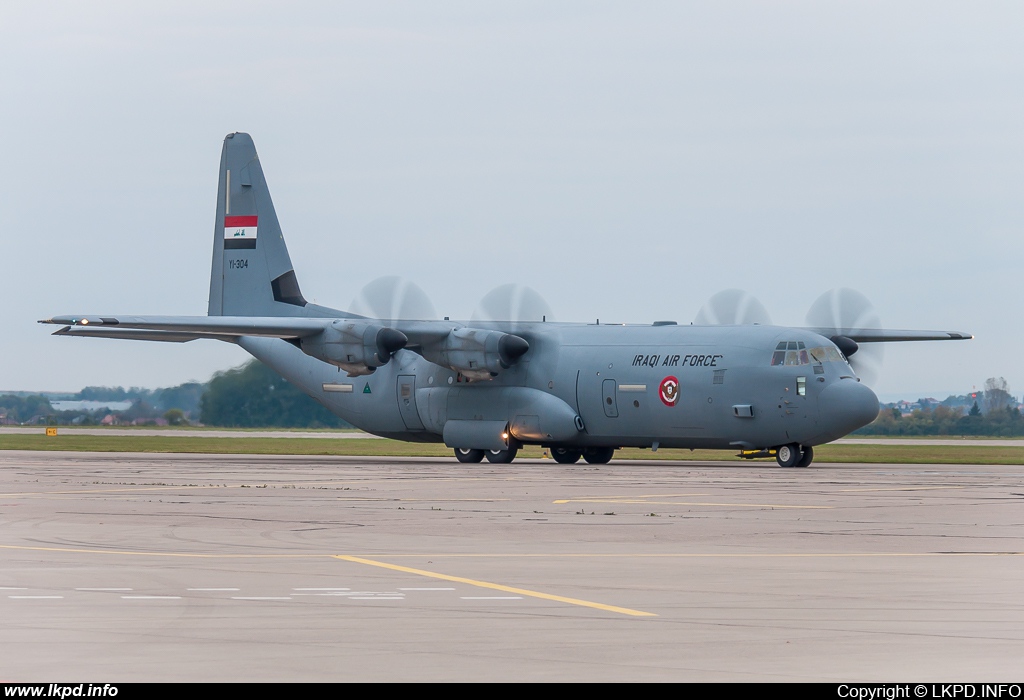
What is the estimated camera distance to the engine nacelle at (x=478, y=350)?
38.6 meters

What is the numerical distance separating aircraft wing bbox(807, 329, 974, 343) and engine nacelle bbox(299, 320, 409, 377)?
1278cm

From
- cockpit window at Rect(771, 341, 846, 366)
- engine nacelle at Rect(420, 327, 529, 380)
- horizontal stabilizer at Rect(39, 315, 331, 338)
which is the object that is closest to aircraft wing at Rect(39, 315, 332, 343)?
horizontal stabilizer at Rect(39, 315, 331, 338)

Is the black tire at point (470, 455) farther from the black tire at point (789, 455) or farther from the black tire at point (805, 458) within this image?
the black tire at point (805, 458)

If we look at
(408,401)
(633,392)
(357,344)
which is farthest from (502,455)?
(357,344)

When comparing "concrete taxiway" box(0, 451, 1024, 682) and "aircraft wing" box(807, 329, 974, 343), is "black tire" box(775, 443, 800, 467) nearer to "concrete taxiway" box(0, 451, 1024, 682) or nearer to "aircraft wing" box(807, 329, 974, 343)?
"aircraft wing" box(807, 329, 974, 343)

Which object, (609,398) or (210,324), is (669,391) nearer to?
(609,398)

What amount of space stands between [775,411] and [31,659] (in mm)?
28694

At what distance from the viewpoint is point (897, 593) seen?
1098cm

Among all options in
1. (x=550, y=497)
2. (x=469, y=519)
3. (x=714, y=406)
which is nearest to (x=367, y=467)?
(x=714, y=406)

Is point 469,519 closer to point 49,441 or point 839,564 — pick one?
point 839,564

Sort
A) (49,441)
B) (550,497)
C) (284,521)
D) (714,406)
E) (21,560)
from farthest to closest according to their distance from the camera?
(49,441), (714,406), (550,497), (284,521), (21,560)

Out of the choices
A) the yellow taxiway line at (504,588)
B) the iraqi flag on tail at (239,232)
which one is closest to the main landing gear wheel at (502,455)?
the iraqi flag on tail at (239,232)

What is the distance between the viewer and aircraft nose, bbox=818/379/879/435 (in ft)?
112

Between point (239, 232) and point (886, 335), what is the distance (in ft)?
69.4
